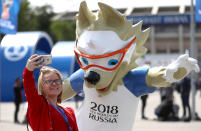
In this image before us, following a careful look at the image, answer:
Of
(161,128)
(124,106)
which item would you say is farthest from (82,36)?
(161,128)

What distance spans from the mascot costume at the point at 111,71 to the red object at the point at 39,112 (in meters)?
1.20

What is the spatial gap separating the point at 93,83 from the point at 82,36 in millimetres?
602

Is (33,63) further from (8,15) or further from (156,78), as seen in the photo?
(8,15)

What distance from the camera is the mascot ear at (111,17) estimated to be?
3.82 meters

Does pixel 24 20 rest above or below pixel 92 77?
below

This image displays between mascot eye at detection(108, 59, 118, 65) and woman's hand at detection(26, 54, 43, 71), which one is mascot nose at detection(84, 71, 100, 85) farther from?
woman's hand at detection(26, 54, 43, 71)

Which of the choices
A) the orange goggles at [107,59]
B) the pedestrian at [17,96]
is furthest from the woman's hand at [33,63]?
the pedestrian at [17,96]

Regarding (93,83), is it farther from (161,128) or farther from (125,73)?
(161,128)

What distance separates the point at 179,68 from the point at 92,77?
1062 millimetres

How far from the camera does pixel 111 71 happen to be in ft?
12.6

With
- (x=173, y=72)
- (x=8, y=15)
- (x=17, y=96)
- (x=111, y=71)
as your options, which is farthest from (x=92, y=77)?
(x=17, y=96)

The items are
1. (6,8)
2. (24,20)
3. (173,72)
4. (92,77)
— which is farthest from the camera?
(24,20)

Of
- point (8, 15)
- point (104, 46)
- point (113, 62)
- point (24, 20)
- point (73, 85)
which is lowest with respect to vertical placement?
point (24, 20)

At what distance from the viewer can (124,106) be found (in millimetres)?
3955
